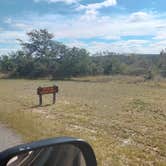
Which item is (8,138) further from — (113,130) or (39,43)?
(39,43)

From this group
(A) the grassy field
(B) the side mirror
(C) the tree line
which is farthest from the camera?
(C) the tree line

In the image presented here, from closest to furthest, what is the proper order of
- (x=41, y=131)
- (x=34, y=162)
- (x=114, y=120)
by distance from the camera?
(x=34, y=162), (x=41, y=131), (x=114, y=120)

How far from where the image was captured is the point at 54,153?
1790 mm

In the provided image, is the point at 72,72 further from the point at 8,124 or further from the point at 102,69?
the point at 8,124

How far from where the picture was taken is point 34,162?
1744mm

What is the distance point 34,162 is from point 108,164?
3.84 metres

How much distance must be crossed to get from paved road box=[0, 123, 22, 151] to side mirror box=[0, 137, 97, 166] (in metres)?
4.70

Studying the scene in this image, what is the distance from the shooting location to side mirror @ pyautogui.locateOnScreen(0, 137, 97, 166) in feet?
5.38

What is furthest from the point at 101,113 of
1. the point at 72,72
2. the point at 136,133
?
the point at 72,72

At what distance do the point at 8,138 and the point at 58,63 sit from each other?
44592mm

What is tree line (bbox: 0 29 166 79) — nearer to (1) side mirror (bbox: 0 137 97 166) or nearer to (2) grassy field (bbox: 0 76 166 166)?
(2) grassy field (bbox: 0 76 166 166)

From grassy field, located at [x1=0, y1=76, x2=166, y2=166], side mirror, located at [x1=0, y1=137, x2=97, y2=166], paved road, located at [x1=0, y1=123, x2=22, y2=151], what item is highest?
side mirror, located at [x1=0, y1=137, x2=97, y2=166]

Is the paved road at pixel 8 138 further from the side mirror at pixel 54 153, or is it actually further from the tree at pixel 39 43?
the tree at pixel 39 43

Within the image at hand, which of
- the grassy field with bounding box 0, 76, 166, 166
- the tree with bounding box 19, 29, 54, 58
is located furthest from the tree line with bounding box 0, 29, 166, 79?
the grassy field with bounding box 0, 76, 166, 166
